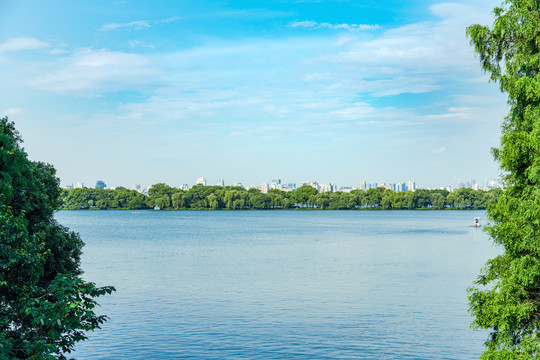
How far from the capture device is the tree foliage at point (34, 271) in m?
11.2

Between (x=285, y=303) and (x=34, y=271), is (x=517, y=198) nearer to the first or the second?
(x=34, y=271)

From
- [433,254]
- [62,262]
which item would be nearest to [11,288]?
[62,262]

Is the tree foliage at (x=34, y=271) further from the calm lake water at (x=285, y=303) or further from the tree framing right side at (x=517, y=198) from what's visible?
the tree framing right side at (x=517, y=198)

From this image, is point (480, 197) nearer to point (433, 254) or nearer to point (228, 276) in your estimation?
point (433, 254)

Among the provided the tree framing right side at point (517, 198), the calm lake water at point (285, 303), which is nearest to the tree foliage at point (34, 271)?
the calm lake water at point (285, 303)

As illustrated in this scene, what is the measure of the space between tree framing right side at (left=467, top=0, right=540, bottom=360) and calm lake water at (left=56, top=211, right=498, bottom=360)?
813 cm

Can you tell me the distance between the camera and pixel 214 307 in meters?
31.0

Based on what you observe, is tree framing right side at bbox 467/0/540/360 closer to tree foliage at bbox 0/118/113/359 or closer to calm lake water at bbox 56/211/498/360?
calm lake water at bbox 56/211/498/360

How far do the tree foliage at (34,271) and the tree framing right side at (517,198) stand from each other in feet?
35.1

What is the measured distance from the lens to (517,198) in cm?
1427

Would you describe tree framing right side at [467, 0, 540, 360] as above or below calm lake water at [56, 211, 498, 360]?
above

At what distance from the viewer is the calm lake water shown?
22938 millimetres

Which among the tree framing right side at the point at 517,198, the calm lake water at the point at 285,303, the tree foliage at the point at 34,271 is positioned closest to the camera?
the tree foliage at the point at 34,271

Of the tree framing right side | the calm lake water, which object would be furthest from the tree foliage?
the tree framing right side
